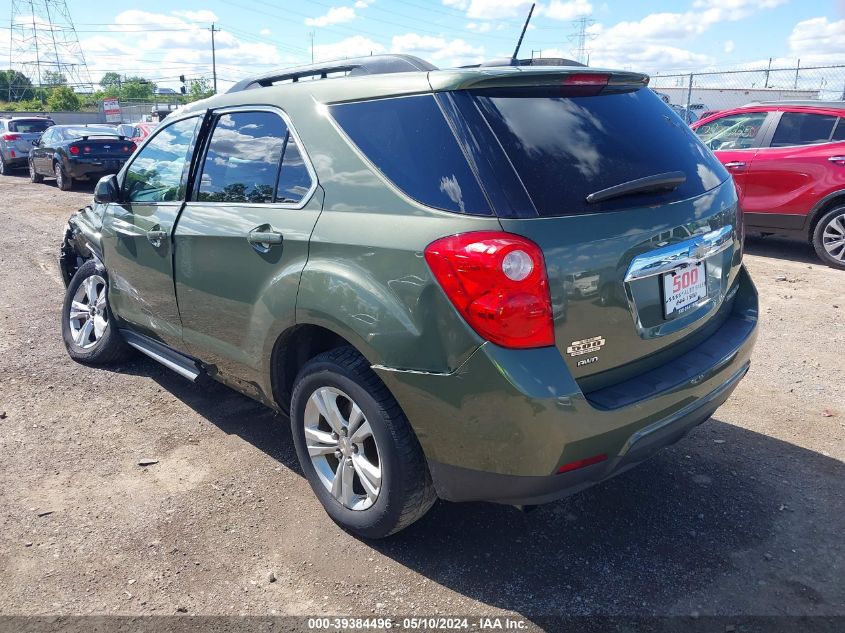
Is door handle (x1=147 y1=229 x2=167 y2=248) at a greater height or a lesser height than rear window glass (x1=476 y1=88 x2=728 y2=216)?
lesser

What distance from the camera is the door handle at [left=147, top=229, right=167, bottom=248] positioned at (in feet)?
11.7

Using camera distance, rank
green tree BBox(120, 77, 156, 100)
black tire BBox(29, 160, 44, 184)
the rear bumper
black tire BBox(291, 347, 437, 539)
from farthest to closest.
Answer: green tree BBox(120, 77, 156, 100)
black tire BBox(29, 160, 44, 184)
black tire BBox(291, 347, 437, 539)
the rear bumper

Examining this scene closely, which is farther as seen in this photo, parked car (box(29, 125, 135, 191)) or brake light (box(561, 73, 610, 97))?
parked car (box(29, 125, 135, 191))

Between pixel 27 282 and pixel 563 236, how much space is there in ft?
21.9

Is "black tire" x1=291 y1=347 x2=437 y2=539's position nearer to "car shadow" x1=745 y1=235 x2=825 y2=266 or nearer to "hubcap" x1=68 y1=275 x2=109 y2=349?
"hubcap" x1=68 y1=275 x2=109 y2=349

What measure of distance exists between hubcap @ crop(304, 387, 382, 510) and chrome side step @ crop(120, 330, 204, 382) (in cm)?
101

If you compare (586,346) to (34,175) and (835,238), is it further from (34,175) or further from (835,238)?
(34,175)

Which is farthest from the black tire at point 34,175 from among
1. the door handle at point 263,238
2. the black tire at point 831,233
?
the black tire at point 831,233

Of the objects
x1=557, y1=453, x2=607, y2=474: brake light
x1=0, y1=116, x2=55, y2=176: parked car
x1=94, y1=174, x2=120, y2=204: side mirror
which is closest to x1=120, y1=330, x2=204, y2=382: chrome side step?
x1=94, y1=174, x2=120, y2=204: side mirror

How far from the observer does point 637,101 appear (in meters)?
2.83

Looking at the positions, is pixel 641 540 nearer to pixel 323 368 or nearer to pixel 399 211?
pixel 323 368

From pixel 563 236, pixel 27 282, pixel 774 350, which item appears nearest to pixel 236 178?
pixel 563 236

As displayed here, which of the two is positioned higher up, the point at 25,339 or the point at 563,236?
the point at 563,236

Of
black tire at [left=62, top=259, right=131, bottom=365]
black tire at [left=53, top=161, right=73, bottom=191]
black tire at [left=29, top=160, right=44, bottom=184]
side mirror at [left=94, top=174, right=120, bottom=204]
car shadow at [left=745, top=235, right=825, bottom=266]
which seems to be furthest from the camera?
black tire at [left=29, top=160, right=44, bottom=184]
